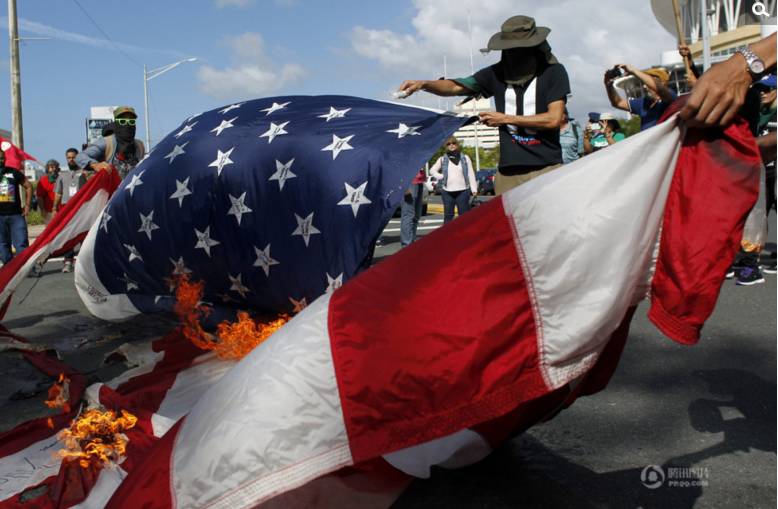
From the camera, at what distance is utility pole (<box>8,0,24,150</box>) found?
1861cm

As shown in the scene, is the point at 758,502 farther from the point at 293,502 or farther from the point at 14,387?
the point at 14,387

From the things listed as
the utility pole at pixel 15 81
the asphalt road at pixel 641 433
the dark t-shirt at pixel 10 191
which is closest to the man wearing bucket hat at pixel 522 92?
the asphalt road at pixel 641 433

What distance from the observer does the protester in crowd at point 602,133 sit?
962 cm

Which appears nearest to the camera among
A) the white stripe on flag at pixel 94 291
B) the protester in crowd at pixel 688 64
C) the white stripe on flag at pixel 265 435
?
the white stripe on flag at pixel 265 435

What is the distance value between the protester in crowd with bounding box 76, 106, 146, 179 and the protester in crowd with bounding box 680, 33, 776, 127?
18.2ft

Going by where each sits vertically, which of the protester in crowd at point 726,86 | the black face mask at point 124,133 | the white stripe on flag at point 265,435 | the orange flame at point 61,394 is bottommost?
the orange flame at point 61,394

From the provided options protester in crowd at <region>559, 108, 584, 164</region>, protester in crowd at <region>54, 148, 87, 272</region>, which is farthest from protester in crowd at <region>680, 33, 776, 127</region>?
protester in crowd at <region>54, 148, 87, 272</region>

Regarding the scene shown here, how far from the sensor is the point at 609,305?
6.23 feet

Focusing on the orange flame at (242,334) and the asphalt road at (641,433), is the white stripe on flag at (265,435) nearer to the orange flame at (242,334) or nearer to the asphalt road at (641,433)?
the asphalt road at (641,433)

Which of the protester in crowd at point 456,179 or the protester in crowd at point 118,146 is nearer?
the protester in crowd at point 118,146

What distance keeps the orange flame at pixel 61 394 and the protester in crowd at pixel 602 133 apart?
7.16 m

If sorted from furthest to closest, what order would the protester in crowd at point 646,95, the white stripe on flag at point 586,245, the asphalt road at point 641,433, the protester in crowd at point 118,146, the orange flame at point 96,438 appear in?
the protester in crowd at point 118,146
the protester in crowd at point 646,95
the orange flame at point 96,438
the asphalt road at point 641,433
the white stripe on flag at point 586,245

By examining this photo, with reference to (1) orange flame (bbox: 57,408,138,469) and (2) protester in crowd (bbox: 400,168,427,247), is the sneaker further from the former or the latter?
(1) orange flame (bbox: 57,408,138,469)

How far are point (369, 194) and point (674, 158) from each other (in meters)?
1.81
